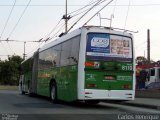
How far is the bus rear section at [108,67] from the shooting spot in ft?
62.2

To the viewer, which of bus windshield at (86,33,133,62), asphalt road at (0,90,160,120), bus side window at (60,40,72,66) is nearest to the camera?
asphalt road at (0,90,160,120)

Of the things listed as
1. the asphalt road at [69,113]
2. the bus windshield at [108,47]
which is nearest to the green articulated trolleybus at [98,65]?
the bus windshield at [108,47]

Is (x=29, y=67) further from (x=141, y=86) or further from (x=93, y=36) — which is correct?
(x=93, y=36)

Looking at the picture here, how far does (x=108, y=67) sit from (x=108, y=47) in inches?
33.5

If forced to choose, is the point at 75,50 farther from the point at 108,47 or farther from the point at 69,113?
the point at 69,113

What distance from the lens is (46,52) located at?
84.5 ft

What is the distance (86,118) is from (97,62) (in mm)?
5040

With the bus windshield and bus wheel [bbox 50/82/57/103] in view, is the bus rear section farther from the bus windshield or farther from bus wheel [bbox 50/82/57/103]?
bus wheel [bbox 50/82/57/103]

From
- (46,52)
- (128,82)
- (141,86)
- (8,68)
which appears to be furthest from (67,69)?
(8,68)

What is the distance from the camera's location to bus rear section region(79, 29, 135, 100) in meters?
19.0

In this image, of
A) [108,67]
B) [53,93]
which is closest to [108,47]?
[108,67]

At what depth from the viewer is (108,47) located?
63.7 ft

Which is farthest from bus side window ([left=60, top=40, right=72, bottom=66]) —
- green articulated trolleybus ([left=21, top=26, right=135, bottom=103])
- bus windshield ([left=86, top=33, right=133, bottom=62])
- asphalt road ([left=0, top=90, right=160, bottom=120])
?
asphalt road ([left=0, top=90, right=160, bottom=120])

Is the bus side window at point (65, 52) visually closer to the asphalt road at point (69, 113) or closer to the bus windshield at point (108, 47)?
the bus windshield at point (108, 47)
